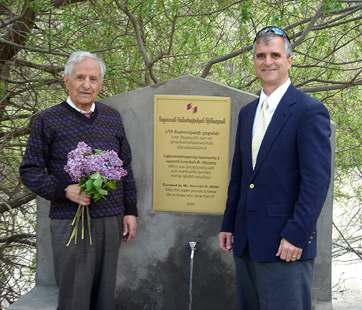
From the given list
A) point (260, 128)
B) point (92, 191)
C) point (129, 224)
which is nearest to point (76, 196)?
point (92, 191)

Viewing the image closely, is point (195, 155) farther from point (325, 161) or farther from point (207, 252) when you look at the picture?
point (325, 161)

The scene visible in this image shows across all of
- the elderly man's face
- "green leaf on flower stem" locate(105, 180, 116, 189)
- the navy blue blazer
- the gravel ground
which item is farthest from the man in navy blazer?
the gravel ground

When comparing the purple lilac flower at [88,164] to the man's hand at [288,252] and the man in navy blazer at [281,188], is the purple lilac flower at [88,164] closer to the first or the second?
the man in navy blazer at [281,188]

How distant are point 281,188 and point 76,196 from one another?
133 centimetres

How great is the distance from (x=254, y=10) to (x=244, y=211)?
3480 millimetres

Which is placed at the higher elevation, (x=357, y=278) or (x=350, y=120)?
(x=350, y=120)

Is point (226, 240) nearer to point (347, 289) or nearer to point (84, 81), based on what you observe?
point (84, 81)

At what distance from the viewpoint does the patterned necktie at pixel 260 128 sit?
293cm

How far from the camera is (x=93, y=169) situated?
10.3 ft

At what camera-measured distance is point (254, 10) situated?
581 centimetres

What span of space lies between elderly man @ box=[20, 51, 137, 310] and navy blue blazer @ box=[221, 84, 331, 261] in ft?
3.28

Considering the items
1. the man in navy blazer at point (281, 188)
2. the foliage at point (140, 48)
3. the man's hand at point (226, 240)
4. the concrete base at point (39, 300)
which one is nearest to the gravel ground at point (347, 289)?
the foliage at point (140, 48)

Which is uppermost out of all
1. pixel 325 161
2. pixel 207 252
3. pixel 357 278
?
pixel 325 161

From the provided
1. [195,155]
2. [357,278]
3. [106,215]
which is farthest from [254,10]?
[357,278]
